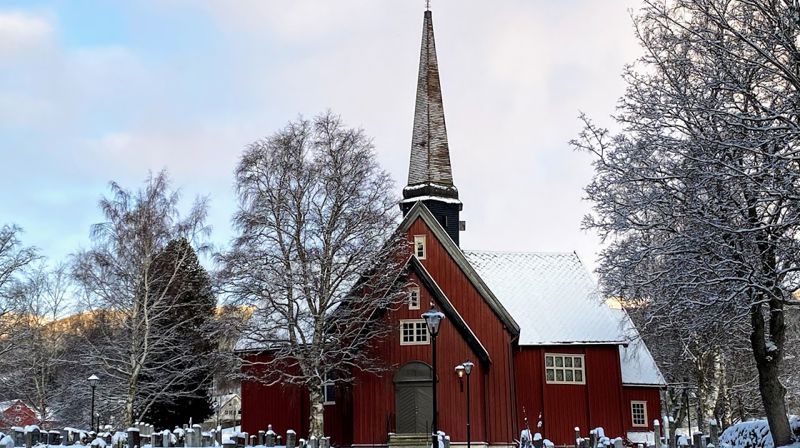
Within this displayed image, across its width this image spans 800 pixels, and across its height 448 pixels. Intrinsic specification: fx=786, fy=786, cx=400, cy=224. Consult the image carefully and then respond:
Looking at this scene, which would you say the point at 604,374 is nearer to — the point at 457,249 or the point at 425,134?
the point at 457,249

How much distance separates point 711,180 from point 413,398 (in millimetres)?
16381

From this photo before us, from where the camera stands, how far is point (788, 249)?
53.4ft

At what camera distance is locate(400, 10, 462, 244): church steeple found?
116 ft

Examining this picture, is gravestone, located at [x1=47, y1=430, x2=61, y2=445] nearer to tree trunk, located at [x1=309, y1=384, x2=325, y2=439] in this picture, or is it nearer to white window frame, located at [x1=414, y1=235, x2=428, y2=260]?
tree trunk, located at [x1=309, y1=384, x2=325, y2=439]

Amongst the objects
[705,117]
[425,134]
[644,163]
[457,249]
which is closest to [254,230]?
[457,249]

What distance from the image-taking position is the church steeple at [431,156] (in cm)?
3550

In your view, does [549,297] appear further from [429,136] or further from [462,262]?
[429,136]

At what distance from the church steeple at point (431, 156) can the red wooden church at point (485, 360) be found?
65 mm

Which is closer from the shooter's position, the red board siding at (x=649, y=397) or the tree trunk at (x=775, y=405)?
the tree trunk at (x=775, y=405)

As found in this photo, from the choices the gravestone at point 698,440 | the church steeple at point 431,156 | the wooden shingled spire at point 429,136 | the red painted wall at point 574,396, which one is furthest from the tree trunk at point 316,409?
the gravestone at point 698,440

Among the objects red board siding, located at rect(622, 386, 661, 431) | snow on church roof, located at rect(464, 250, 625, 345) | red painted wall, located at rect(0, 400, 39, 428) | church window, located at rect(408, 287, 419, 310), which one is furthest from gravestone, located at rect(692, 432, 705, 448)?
red painted wall, located at rect(0, 400, 39, 428)

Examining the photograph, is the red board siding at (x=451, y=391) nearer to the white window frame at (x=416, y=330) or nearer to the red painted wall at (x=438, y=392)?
the red painted wall at (x=438, y=392)

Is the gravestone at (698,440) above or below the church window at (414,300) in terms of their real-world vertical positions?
below

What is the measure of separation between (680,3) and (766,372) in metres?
9.26
